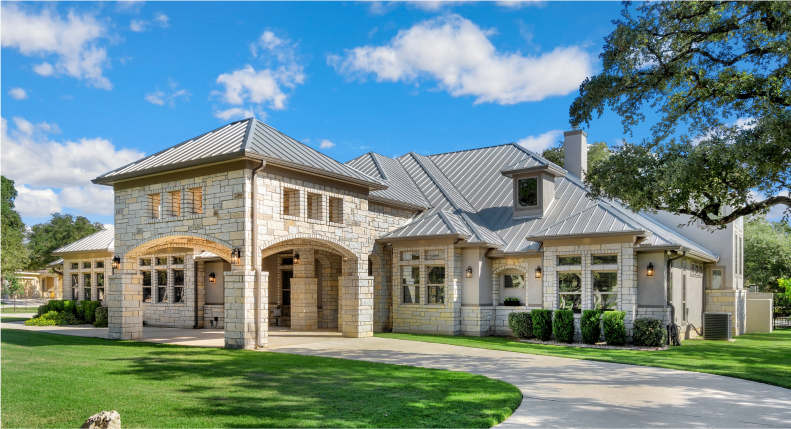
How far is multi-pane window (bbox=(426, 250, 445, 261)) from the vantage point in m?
18.1

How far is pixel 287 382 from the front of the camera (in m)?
8.99

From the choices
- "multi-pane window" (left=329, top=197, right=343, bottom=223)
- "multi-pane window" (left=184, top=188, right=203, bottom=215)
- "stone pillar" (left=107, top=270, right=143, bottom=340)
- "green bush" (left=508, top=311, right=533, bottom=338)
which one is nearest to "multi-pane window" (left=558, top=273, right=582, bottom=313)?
"green bush" (left=508, top=311, right=533, bottom=338)

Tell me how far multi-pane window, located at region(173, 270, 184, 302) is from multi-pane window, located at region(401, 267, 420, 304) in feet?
29.9

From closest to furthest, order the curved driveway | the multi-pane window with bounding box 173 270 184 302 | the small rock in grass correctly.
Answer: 1. the small rock in grass
2. the curved driveway
3. the multi-pane window with bounding box 173 270 184 302

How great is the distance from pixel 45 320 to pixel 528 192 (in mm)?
18721

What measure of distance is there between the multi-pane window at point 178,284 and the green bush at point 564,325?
14028 mm

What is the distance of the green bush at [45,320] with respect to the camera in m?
21.7

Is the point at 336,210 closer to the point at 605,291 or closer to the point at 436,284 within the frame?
the point at 436,284

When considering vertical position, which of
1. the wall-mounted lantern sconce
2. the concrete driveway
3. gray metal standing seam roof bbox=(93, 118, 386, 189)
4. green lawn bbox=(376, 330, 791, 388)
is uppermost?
gray metal standing seam roof bbox=(93, 118, 386, 189)

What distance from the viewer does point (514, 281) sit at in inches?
729

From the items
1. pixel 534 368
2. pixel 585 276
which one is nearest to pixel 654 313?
pixel 585 276

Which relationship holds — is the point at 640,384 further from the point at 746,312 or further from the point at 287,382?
the point at 746,312

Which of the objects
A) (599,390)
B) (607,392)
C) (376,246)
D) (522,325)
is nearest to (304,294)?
(376,246)

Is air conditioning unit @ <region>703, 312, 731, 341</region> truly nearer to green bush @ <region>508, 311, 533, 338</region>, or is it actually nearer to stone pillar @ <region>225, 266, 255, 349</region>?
green bush @ <region>508, 311, 533, 338</region>
